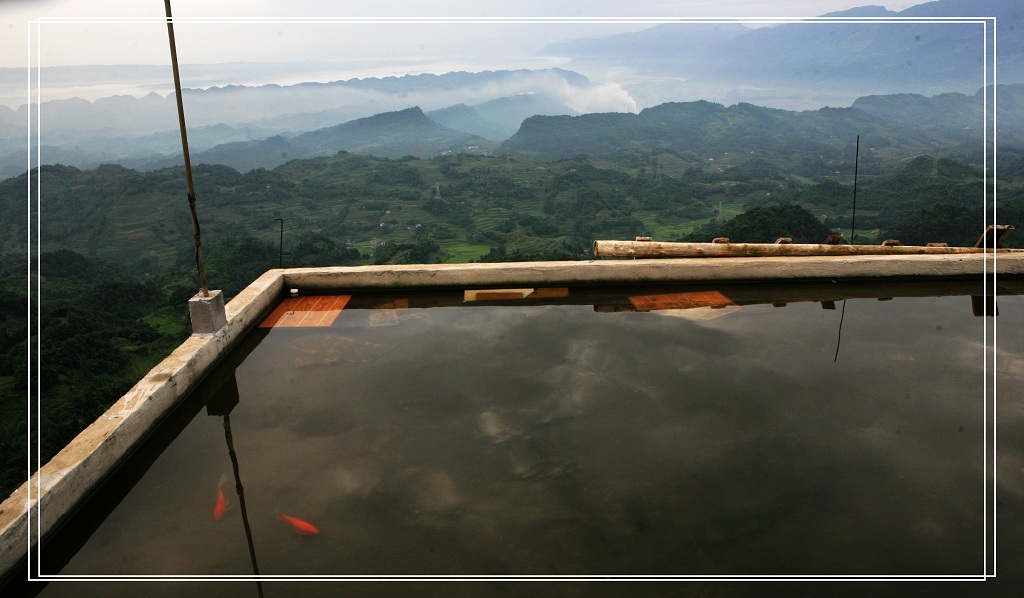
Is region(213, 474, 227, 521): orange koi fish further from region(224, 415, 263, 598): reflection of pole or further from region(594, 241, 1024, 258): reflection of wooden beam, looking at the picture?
region(594, 241, 1024, 258): reflection of wooden beam

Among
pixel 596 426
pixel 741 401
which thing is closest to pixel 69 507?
pixel 596 426

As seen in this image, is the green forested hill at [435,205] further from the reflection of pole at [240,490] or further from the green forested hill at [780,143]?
the reflection of pole at [240,490]

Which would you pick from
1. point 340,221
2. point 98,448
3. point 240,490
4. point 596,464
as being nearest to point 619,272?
point 596,464

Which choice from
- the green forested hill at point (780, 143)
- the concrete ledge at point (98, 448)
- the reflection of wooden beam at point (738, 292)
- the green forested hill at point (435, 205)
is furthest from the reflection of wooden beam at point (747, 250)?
the green forested hill at point (780, 143)

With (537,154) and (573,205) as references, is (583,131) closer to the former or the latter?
(537,154)

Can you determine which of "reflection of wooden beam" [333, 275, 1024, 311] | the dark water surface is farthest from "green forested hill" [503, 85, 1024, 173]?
the dark water surface

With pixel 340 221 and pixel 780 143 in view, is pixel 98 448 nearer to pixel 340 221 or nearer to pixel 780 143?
pixel 340 221
